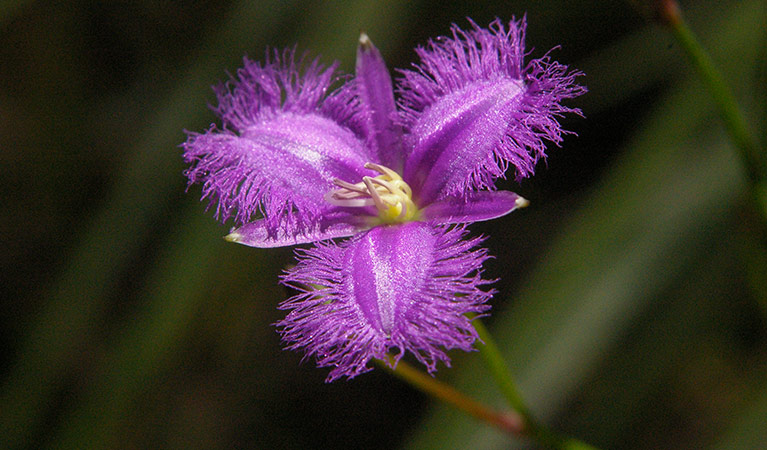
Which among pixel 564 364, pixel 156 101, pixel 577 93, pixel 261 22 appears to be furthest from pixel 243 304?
pixel 577 93

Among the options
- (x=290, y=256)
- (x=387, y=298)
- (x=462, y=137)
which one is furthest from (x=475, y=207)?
(x=290, y=256)

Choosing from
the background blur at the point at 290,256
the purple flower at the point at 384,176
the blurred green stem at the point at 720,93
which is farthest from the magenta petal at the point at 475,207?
the background blur at the point at 290,256

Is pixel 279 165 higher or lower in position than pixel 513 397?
higher

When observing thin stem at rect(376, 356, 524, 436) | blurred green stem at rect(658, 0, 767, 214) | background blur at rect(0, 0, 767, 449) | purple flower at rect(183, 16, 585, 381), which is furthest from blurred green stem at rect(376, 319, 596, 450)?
blurred green stem at rect(658, 0, 767, 214)

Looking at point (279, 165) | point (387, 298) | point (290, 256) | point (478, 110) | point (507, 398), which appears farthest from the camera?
point (290, 256)

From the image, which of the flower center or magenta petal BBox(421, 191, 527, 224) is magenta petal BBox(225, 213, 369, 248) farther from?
magenta petal BBox(421, 191, 527, 224)

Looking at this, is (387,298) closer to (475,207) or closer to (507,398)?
(475,207)

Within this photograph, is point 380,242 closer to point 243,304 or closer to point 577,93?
point 577,93
